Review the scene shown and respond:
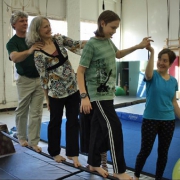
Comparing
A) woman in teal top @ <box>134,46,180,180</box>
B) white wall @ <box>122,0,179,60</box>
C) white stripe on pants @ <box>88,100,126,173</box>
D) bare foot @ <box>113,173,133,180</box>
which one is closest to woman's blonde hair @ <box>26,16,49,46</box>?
white stripe on pants @ <box>88,100,126,173</box>

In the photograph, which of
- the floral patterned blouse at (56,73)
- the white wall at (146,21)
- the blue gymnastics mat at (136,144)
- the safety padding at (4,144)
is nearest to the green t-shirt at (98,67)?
the floral patterned blouse at (56,73)

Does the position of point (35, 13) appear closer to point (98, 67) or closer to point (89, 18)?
point (89, 18)

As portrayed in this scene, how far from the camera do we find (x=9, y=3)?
6.82m

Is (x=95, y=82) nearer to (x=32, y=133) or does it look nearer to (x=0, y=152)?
(x=32, y=133)

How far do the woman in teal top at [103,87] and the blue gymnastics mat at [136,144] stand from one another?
1047 mm

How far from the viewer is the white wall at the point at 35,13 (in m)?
6.77

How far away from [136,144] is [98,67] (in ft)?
5.52

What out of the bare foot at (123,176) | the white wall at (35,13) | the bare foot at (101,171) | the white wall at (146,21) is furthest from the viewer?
the white wall at (146,21)

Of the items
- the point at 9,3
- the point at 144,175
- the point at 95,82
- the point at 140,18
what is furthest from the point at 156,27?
the point at 95,82

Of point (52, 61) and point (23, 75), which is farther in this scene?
point (23, 75)

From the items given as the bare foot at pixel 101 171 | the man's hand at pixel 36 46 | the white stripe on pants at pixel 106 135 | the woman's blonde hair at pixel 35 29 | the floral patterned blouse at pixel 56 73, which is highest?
the woman's blonde hair at pixel 35 29

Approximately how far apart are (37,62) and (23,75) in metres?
0.56

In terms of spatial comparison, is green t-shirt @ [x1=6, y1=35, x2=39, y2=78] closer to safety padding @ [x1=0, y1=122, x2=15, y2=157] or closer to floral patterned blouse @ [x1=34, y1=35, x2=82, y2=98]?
floral patterned blouse @ [x1=34, y1=35, x2=82, y2=98]

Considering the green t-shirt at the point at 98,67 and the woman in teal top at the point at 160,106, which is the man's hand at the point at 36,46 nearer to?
the green t-shirt at the point at 98,67
